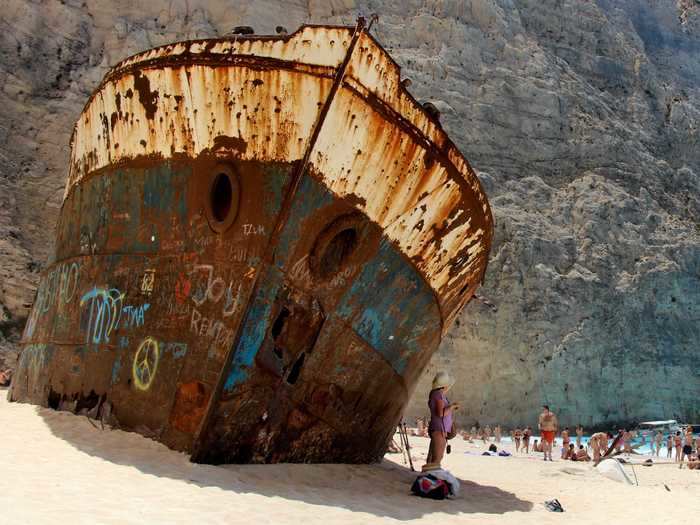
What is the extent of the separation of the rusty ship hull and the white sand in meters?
0.26

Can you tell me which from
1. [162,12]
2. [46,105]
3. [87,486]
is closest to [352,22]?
[162,12]

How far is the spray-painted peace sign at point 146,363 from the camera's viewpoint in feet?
17.8

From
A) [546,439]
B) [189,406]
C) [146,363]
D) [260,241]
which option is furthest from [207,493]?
[546,439]

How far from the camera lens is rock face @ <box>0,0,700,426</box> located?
88.1 ft

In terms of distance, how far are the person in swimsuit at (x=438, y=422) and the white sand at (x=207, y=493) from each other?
40 cm

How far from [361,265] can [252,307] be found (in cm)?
108

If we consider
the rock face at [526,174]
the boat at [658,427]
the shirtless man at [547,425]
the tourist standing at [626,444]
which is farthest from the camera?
the rock face at [526,174]

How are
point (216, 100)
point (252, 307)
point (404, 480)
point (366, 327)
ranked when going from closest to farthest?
point (252, 307), point (216, 100), point (366, 327), point (404, 480)

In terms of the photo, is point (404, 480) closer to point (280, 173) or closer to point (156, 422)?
point (156, 422)

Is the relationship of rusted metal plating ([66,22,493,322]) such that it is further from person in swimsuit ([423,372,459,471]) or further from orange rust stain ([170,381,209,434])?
orange rust stain ([170,381,209,434])

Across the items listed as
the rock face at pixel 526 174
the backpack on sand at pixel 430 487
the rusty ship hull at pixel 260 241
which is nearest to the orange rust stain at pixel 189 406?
the rusty ship hull at pixel 260 241

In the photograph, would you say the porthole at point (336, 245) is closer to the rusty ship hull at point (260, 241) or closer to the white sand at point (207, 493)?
the rusty ship hull at point (260, 241)

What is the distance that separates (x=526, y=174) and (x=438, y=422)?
91.3 ft

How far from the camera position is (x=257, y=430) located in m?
5.30
